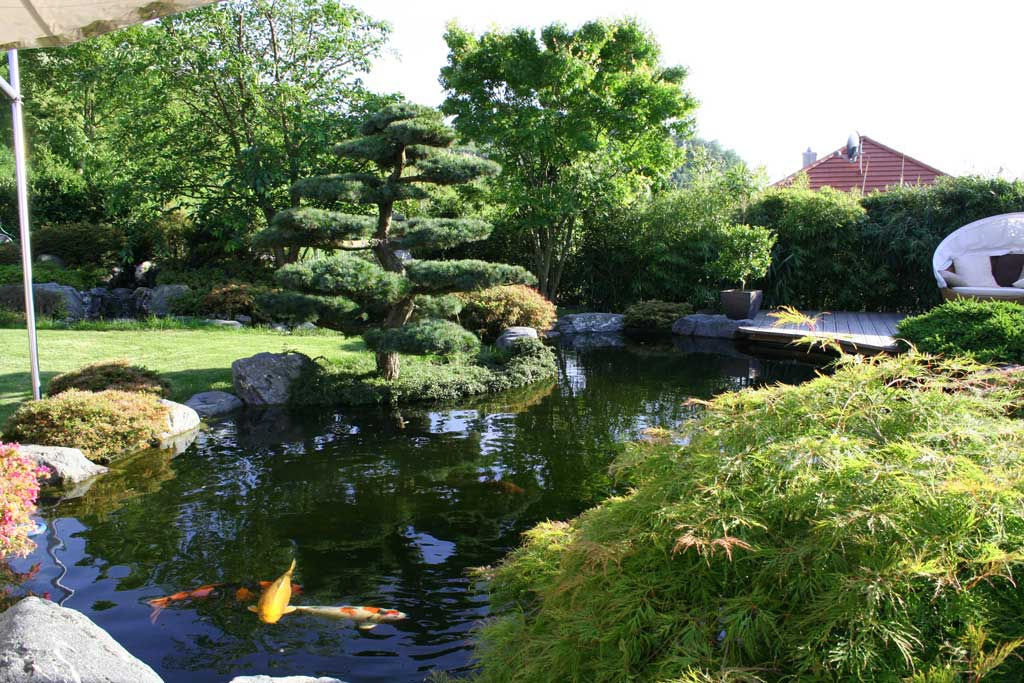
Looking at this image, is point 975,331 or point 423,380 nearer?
point 975,331


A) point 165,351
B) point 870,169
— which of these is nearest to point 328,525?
point 165,351

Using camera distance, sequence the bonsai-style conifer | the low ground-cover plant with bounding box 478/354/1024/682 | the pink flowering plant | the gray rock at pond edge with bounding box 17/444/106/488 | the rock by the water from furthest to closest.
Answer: the rock by the water, the bonsai-style conifer, the gray rock at pond edge with bounding box 17/444/106/488, the pink flowering plant, the low ground-cover plant with bounding box 478/354/1024/682

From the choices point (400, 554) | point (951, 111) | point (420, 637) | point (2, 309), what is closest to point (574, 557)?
point (420, 637)

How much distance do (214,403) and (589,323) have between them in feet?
24.5

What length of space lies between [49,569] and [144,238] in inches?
455

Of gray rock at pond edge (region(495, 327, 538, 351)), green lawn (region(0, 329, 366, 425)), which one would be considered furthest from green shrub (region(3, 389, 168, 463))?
gray rock at pond edge (region(495, 327, 538, 351))

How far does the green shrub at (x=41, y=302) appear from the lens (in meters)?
11.5

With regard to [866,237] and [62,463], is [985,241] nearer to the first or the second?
[866,237]

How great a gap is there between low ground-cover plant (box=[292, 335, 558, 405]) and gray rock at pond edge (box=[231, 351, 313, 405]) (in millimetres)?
126

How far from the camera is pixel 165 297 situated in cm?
1224

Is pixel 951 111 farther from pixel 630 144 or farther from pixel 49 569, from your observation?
pixel 49 569

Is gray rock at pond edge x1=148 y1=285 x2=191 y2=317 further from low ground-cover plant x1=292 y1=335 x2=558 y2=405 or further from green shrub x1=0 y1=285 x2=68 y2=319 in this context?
low ground-cover plant x1=292 y1=335 x2=558 y2=405

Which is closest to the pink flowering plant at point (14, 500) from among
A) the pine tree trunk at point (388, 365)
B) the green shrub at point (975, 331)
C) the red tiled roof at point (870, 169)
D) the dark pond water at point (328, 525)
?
the dark pond water at point (328, 525)

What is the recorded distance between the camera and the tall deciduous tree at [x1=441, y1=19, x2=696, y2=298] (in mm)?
12148
